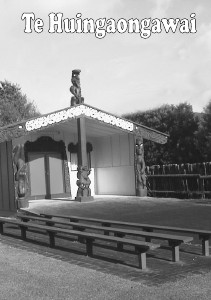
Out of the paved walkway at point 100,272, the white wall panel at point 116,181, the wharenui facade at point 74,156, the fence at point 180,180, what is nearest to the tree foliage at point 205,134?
the fence at point 180,180

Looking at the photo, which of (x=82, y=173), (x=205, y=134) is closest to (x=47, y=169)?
(x=82, y=173)

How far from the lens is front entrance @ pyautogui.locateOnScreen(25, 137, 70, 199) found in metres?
18.9

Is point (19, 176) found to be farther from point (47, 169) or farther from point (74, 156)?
point (74, 156)

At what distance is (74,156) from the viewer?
20.1 m

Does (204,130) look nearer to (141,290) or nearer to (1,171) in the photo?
(1,171)

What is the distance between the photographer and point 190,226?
9.73 m

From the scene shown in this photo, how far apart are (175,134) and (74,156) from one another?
14.8 ft

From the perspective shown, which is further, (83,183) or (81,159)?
(81,159)

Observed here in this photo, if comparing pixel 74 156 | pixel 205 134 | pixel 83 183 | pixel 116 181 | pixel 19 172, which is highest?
pixel 205 134

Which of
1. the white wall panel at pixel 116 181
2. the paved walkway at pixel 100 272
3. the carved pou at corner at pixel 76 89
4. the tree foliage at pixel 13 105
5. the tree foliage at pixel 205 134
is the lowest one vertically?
the paved walkway at pixel 100 272

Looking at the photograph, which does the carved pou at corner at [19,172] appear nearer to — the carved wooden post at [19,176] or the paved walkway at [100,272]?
the carved wooden post at [19,176]

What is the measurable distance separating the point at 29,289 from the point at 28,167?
13.3 metres

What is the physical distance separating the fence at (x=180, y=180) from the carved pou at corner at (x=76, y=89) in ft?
14.3

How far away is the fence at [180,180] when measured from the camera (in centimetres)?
1661
